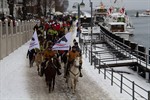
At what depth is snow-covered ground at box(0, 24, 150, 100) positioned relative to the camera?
762 inches

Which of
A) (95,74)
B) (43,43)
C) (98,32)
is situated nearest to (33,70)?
(43,43)

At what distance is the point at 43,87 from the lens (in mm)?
21344

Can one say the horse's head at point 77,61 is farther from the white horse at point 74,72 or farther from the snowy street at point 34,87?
the snowy street at point 34,87

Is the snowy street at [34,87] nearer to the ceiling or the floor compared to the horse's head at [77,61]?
nearer to the floor

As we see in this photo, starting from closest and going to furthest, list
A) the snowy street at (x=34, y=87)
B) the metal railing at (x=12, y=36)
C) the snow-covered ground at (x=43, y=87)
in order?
the snowy street at (x=34, y=87), the snow-covered ground at (x=43, y=87), the metal railing at (x=12, y=36)

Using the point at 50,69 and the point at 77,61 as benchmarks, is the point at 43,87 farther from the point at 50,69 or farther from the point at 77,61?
the point at 77,61

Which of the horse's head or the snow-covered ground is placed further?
the snow-covered ground

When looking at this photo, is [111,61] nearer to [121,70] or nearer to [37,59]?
[121,70]

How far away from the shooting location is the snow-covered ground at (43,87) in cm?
1936

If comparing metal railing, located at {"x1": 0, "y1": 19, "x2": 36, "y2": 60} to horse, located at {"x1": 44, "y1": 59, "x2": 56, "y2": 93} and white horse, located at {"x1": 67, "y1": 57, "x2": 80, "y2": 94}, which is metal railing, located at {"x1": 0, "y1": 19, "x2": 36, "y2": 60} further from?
white horse, located at {"x1": 67, "y1": 57, "x2": 80, "y2": 94}

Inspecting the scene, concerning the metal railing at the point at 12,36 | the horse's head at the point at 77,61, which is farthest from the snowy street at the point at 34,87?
the metal railing at the point at 12,36

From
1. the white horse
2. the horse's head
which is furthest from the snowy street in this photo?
the horse's head

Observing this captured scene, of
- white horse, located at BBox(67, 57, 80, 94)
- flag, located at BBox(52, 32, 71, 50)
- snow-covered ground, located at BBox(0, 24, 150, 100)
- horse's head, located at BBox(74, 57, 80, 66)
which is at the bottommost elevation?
snow-covered ground, located at BBox(0, 24, 150, 100)

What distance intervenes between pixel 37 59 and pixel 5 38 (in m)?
8.49
